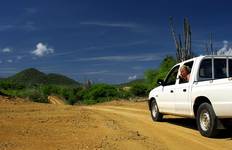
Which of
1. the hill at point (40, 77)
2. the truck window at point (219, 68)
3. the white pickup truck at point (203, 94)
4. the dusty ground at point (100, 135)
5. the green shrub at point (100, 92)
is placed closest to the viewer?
the dusty ground at point (100, 135)

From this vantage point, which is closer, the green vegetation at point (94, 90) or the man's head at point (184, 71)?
the man's head at point (184, 71)

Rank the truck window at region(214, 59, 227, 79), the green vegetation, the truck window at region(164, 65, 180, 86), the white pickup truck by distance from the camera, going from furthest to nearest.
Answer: the green vegetation → the truck window at region(164, 65, 180, 86) → the truck window at region(214, 59, 227, 79) → the white pickup truck

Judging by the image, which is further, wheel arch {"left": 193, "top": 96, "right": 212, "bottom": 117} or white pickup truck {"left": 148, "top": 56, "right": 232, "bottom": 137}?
wheel arch {"left": 193, "top": 96, "right": 212, "bottom": 117}

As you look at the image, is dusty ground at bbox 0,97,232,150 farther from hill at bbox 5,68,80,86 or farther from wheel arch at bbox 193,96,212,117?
hill at bbox 5,68,80,86

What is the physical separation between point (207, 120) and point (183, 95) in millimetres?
1479

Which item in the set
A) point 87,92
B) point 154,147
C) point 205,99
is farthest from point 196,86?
point 87,92

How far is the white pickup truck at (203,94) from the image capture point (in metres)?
10.6

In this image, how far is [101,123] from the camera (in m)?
14.6

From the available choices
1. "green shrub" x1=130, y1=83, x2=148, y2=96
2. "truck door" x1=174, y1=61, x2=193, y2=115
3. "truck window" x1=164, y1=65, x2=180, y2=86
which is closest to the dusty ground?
"truck door" x1=174, y1=61, x2=193, y2=115

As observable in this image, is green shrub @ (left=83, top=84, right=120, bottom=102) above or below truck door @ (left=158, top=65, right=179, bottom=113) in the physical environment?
above

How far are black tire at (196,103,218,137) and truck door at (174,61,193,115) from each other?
2.47 feet

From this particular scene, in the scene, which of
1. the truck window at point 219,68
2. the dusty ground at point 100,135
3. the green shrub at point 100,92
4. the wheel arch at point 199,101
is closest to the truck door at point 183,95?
the wheel arch at point 199,101

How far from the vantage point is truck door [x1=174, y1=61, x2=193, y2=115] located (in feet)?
40.8

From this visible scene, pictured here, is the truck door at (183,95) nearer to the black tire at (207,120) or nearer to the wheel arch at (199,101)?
the wheel arch at (199,101)
